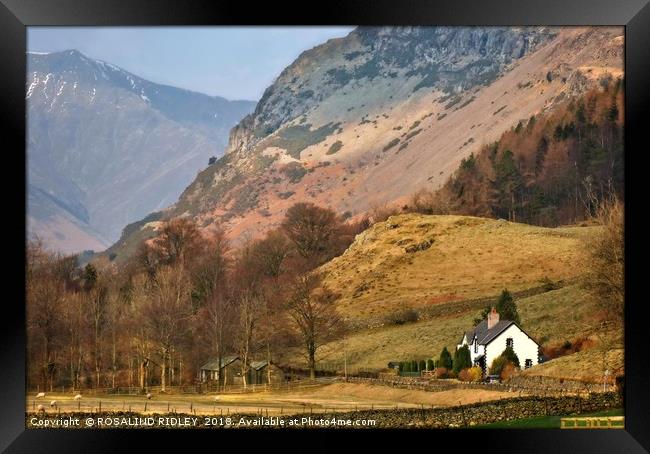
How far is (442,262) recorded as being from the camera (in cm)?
3819

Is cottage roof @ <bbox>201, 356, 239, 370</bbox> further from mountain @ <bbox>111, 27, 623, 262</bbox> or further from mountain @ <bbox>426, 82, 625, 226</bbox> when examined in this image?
mountain @ <bbox>426, 82, 625, 226</bbox>

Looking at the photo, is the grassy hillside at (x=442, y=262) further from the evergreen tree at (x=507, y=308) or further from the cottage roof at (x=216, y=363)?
the cottage roof at (x=216, y=363)

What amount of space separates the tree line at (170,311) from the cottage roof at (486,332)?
13.6ft

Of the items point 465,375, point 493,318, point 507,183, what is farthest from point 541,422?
point 507,183

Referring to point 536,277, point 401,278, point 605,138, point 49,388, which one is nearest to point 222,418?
point 49,388

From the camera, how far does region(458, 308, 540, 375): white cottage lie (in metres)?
23.1

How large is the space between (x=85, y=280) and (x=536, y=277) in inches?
576

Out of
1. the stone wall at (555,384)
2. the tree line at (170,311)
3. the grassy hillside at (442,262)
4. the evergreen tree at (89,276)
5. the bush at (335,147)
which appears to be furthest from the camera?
the bush at (335,147)

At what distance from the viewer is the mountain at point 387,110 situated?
132 ft

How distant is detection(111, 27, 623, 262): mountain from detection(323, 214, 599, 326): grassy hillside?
3.73 meters

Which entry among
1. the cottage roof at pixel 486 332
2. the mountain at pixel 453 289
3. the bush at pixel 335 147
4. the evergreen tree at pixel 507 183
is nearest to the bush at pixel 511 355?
the mountain at pixel 453 289

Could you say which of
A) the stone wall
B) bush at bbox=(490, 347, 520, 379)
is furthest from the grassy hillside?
the stone wall

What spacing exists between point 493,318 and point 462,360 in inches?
140

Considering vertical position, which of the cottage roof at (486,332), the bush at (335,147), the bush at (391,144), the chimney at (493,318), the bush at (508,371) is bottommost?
the bush at (508,371)
